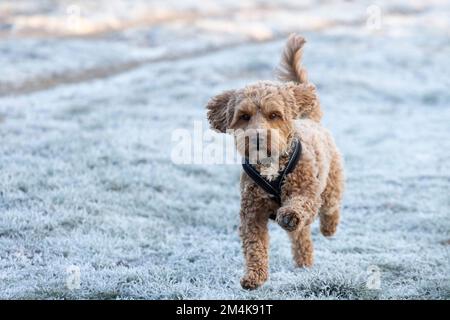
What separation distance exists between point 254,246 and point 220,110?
1380mm

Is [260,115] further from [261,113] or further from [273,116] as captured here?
[273,116]

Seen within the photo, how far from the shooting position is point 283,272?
738cm

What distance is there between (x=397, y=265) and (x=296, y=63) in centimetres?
275

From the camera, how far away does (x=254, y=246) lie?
6148mm

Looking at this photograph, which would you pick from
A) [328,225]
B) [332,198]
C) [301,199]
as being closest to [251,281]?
[301,199]

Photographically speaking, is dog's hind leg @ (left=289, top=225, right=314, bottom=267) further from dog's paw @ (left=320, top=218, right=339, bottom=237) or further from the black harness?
the black harness

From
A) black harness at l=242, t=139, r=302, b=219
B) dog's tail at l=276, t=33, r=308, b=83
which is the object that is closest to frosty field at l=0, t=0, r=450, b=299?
black harness at l=242, t=139, r=302, b=219

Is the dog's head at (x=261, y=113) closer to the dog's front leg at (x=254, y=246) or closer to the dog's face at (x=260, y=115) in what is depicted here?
the dog's face at (x=260, y=115)

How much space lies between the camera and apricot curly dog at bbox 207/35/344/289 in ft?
18.8

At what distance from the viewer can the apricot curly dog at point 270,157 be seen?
226 inches

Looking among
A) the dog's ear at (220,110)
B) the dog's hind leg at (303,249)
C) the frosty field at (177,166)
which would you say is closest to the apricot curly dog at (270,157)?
the dog's ear at (220,110)

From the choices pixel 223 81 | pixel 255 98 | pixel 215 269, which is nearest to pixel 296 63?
pixel 255 98
